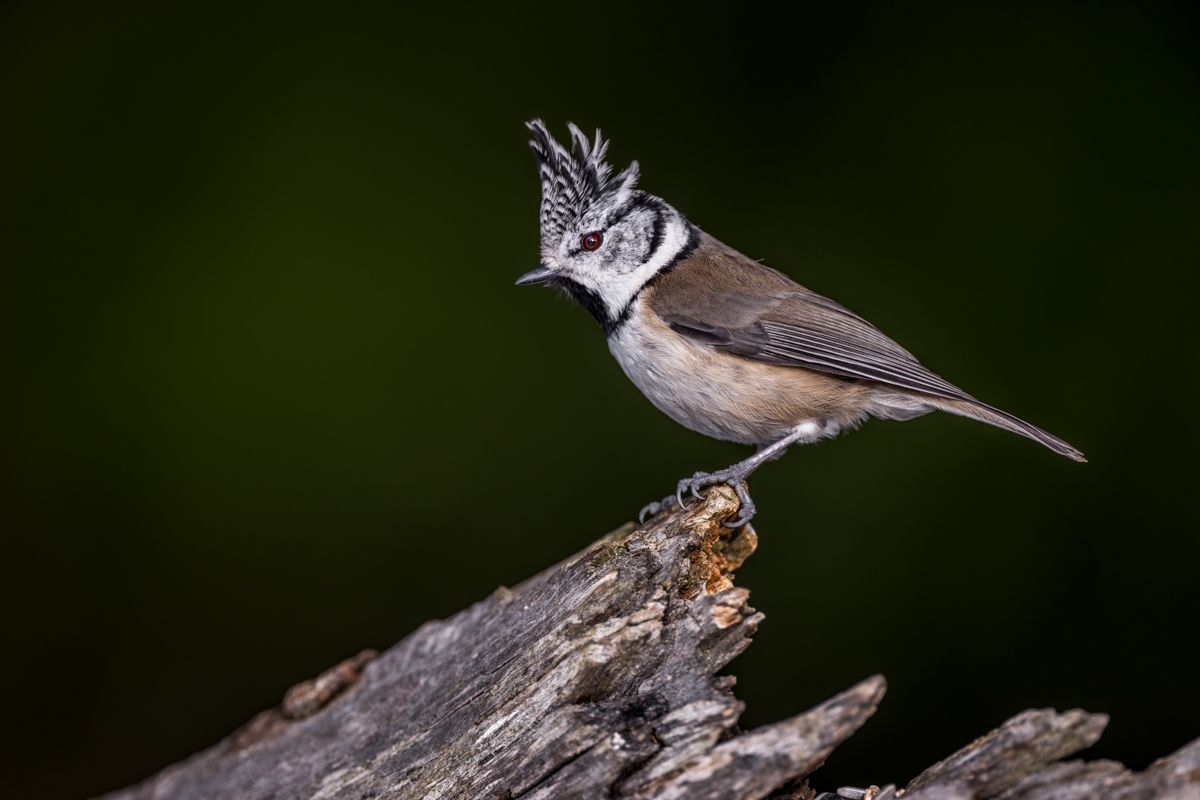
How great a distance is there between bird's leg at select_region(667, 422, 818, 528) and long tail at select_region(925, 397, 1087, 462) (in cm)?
43

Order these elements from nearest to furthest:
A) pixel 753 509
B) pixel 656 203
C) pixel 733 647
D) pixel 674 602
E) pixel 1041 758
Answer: pixel 1041 758 < pixel 733 647 < pixel 674 602 < pixel 753 509 < pixel 656 203

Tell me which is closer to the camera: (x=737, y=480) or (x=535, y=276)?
(x=737, y=480)

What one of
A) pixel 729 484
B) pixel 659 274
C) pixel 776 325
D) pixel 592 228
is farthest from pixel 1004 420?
pixel 592 228

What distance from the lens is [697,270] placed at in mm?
3209

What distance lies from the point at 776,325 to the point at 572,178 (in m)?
0.77

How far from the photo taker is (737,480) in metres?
2.79

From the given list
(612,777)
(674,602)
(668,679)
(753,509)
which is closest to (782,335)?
(753,509)

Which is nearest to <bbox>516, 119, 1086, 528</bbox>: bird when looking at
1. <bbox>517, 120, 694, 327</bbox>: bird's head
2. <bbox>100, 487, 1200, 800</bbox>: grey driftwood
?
<bbox>517, 120, 694, 327</bbox>: bird's head

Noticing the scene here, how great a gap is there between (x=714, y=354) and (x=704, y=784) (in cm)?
149

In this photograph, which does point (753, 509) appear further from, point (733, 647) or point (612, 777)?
point (612, 777)

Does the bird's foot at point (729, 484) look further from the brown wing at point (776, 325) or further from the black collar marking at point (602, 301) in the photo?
the black collar marking at point (602, 301)

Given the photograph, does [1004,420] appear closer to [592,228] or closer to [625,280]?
[625,280]

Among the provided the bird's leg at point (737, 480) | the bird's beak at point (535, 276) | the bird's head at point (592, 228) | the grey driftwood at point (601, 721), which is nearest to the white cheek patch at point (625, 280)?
the bird's head at point (592, 228)

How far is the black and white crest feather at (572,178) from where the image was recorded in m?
3.14
